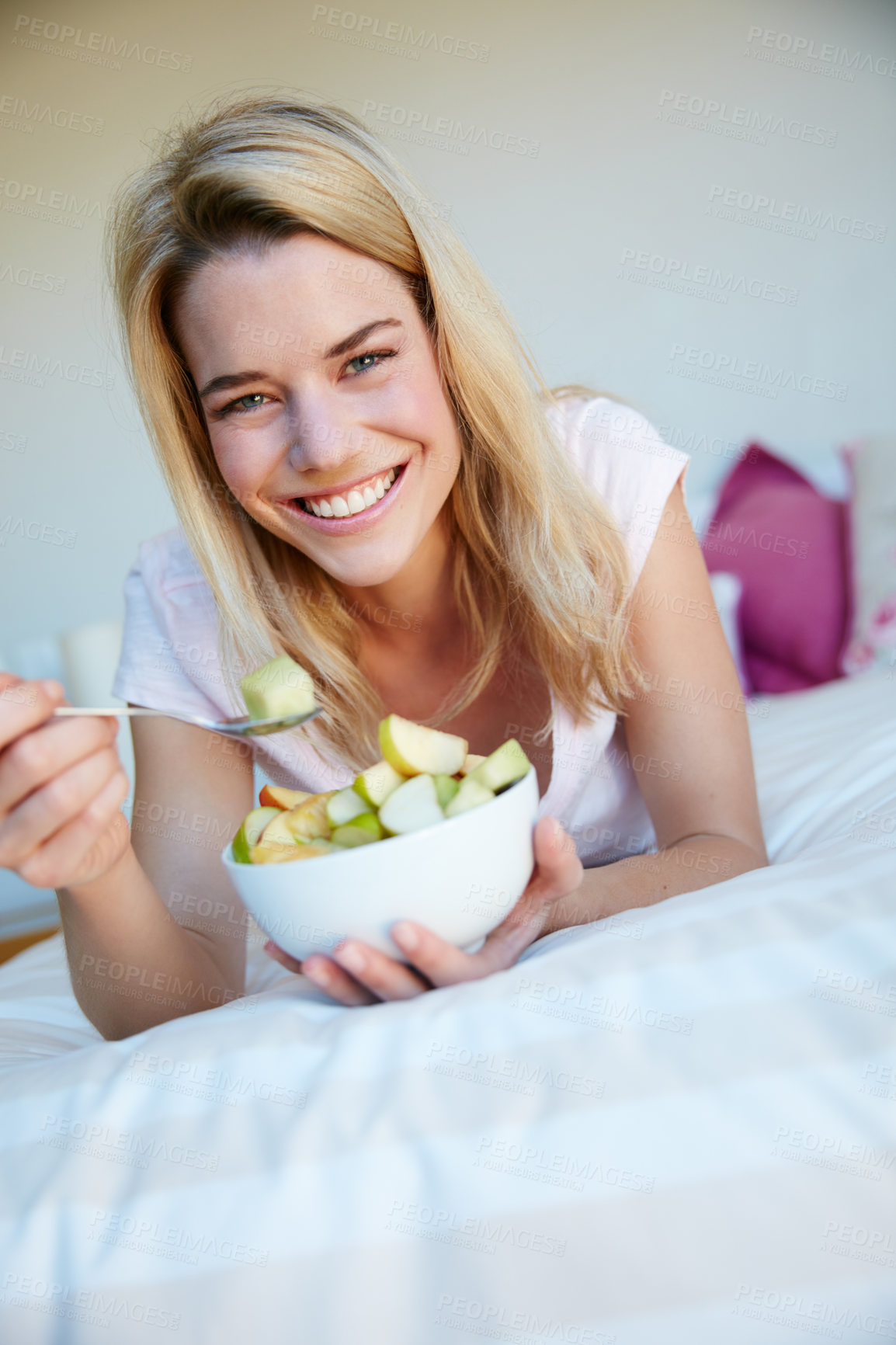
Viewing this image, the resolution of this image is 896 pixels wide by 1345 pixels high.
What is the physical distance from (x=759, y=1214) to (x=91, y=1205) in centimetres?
38

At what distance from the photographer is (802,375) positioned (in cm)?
284

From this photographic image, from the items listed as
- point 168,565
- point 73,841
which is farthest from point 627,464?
point 73,841

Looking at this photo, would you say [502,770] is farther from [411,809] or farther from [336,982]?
[336,982]

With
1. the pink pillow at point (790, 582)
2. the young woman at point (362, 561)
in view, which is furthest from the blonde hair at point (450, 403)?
the pink pillow at point (790, 582)

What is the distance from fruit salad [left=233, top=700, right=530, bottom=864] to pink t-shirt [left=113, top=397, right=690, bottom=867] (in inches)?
20.0

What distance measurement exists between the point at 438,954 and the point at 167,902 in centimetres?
59

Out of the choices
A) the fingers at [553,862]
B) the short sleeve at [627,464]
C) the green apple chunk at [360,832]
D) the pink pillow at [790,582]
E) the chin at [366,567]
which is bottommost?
the pink pillow at [790,582]

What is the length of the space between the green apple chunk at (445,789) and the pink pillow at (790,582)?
1754mm

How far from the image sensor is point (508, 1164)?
1.95 ft

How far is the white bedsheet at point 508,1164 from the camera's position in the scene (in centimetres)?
55

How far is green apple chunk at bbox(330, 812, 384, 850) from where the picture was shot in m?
0.74

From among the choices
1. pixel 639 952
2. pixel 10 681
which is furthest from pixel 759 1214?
pixel 10 681

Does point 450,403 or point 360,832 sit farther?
point 450,403

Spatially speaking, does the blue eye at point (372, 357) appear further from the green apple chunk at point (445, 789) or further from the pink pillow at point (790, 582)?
the pink pillow at point (790, 582)
